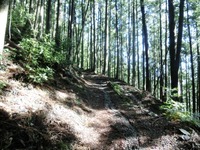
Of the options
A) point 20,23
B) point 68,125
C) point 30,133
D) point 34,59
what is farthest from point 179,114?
point 20,23

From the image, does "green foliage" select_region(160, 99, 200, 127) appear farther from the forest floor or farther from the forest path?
the forest path

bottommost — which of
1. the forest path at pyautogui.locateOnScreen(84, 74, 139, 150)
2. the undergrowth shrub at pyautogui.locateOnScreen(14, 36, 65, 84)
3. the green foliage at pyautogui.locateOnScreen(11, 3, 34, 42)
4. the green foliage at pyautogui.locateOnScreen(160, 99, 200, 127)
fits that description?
the forest path at pyautogui.locateOnScreen(84, 74, 139, 150)

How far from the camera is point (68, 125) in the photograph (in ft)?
18.5

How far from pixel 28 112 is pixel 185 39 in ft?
87.4

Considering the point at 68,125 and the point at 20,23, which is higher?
the point at 20,23

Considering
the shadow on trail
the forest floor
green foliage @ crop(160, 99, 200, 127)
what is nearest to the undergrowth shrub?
the forest floor

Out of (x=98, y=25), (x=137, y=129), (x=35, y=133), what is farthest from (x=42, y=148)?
(x=98, y=25)

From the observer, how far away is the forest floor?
4391 millimetres

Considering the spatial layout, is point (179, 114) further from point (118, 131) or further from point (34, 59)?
point (34, 59)

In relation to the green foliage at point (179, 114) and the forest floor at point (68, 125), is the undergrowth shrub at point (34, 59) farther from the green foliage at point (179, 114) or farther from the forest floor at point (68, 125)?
the green foliage at point (179, 114)

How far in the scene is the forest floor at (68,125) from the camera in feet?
14.4

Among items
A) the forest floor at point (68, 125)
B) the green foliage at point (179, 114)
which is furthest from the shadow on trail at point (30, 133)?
the green foliage at point (179, 114)

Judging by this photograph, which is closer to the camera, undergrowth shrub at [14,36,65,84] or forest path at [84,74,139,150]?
forest path at [84,74,139,150]

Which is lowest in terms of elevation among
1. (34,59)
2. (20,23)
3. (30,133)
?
(30,133)
